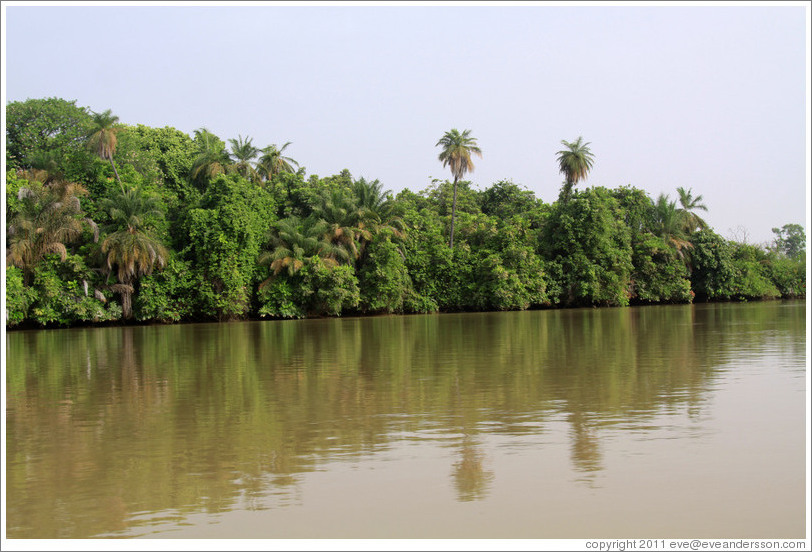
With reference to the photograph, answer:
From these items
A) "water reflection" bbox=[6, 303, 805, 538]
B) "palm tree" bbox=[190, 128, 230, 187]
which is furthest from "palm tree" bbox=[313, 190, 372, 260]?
"water reflection" bbox=[6, 303, 805, 538]

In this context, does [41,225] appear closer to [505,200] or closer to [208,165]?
[208,165]

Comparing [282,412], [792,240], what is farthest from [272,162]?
[792,240]

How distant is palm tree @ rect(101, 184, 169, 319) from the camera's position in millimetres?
38781

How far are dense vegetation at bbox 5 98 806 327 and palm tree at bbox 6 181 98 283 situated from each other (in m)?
0.08

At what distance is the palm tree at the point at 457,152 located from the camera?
51375 mm

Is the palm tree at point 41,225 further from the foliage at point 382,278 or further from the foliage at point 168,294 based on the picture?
the foliage at point 382,278

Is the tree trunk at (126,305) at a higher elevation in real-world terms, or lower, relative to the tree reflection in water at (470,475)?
higher

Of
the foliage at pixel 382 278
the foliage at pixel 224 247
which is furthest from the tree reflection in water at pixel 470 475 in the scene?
the foliage at pixel 382 278

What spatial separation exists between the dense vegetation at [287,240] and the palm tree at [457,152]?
0.10m

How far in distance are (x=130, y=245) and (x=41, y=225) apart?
167 inches

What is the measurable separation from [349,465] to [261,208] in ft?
129

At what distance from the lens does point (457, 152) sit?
51.4 metres

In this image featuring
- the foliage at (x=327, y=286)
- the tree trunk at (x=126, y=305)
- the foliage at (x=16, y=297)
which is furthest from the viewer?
the foliage at (x=327, y=286)

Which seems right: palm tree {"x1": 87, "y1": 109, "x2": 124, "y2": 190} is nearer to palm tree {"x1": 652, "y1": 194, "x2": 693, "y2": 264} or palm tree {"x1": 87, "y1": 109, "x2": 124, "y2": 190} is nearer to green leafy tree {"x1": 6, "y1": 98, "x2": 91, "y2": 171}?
green leafy tree {"x1": 6, "y1": 98, "x2": 91, "y2": 171}
